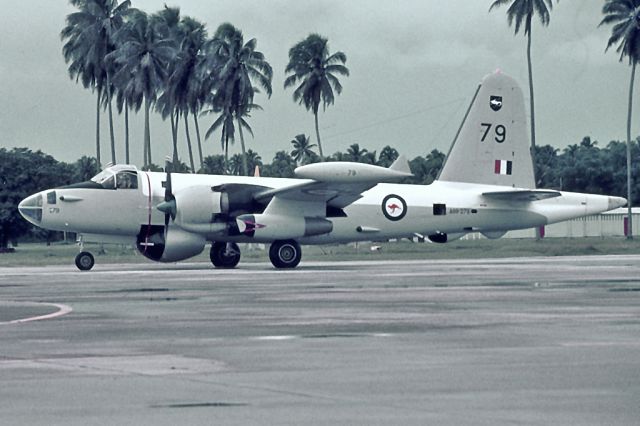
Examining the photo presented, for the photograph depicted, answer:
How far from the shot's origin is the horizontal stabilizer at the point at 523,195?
42.8 metres

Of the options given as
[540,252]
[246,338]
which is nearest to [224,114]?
[540,252]

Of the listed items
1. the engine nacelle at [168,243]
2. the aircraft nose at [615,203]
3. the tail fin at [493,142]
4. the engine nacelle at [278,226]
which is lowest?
the engine nacelle at [168,243]

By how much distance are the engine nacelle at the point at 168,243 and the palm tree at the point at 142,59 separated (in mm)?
60673

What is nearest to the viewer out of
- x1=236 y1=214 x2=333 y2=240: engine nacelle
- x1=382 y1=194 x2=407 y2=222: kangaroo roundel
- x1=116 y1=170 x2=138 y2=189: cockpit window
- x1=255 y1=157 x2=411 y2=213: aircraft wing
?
x1=255 y1=157 x2=411 y2=213: aircraft wing

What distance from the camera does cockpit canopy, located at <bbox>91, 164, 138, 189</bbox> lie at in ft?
130

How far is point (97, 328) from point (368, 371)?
602 centimetres

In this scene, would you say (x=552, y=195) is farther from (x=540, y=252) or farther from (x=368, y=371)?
(x=368, y=371)

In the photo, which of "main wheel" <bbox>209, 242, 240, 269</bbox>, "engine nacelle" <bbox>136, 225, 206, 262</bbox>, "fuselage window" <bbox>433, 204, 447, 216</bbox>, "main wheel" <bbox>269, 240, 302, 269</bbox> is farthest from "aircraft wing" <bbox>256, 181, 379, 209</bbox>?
"fuselage window" <bbox>433, 204, 447, 216</bbox>

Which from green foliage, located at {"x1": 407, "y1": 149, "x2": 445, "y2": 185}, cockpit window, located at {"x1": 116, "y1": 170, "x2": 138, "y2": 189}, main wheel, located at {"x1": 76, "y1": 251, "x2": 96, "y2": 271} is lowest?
main wheel, located at {"x1": 76, "y1": 251, "x2": 96, "y2": 271}

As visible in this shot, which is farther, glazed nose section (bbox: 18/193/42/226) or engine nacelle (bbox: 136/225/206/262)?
glazed nose section (bbox: 18/193/42/226)

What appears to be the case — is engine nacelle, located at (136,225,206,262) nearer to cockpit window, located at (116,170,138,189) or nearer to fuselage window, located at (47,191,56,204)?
cockpit window, located at (116,170,138,189)

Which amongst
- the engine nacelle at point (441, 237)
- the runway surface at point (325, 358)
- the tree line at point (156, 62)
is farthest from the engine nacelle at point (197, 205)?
the tree line at point (156, 62)

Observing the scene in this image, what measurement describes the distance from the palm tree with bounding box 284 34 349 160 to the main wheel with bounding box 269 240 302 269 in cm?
7197

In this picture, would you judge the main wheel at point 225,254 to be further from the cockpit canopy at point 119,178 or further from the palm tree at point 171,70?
the palm tree at point 171,70
